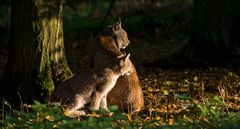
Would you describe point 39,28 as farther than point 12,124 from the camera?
Yes

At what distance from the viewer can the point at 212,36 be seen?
44.0ft

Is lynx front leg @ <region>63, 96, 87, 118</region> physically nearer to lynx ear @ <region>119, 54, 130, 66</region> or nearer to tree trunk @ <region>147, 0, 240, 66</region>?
lynx ear @ <region>119, 54, 130, 66</region>

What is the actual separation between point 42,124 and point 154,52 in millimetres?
10224

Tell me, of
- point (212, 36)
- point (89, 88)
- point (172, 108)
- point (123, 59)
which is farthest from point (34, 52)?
point (212, 36)

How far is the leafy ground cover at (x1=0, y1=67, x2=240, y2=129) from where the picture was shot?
294 inches

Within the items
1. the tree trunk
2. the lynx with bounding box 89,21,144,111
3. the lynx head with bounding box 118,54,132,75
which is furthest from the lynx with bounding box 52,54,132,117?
the tree trunk

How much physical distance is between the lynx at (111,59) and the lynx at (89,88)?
0.79 ft

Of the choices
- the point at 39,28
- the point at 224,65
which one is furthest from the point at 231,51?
the point at 39,28

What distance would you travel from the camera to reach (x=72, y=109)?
31.8 feet

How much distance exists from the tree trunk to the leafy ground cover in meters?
0.39

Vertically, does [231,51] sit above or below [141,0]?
below

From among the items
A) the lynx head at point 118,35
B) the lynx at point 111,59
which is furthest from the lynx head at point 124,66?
the lynx head at point 118,35

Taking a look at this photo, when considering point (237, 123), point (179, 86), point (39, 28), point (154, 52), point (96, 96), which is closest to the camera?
point (237, 123)

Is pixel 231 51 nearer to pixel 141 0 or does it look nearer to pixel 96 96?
pixel 96 96
